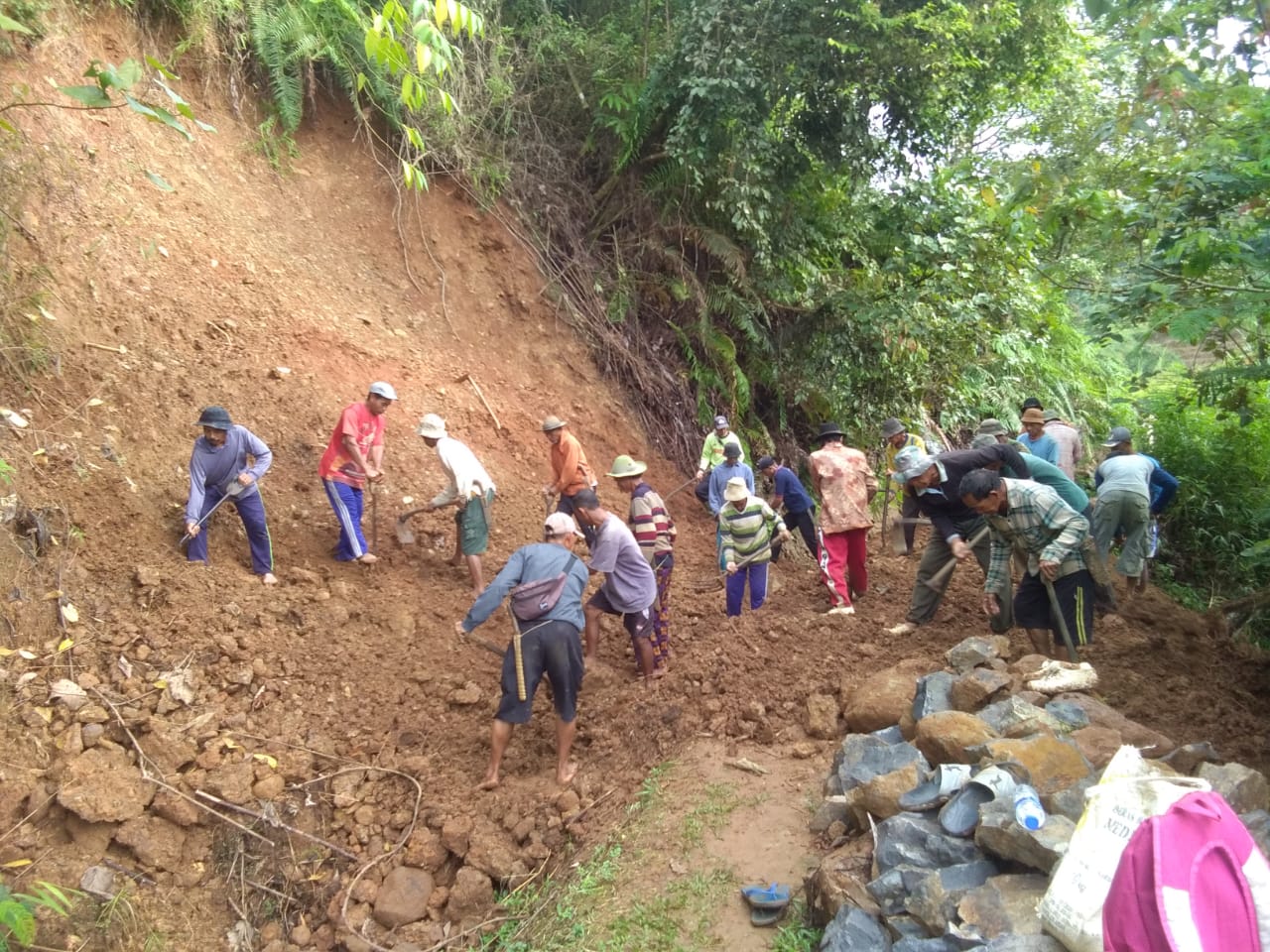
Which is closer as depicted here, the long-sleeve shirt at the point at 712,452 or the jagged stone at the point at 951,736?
the jagged stone at the point at 951,736

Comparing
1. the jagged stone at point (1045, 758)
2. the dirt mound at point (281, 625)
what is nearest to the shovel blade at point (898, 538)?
the dirt mound at point (281, 625)

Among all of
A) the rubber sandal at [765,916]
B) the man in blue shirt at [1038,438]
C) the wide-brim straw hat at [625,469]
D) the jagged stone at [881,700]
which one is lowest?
the rubber sandal at [765,916]

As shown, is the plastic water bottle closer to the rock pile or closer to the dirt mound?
the rock pile

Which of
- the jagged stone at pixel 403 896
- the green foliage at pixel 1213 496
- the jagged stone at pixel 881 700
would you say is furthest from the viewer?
the green foliage at pixel 1213 496

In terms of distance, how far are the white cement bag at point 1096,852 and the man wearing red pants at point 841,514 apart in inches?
171

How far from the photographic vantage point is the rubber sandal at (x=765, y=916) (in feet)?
13.1

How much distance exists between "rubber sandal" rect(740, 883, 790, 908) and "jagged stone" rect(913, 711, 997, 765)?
104cm

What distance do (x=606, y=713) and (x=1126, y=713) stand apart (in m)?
3.35

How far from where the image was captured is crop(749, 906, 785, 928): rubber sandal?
3.98m

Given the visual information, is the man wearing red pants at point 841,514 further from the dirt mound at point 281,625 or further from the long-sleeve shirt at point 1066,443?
the long-sleeve shirt at point 1066,443

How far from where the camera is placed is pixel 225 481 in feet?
22.1

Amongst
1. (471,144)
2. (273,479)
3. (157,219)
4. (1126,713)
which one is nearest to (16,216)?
(157,219)

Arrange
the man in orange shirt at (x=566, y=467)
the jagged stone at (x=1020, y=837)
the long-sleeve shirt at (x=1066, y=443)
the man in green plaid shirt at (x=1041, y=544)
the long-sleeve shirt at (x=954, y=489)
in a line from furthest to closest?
the long-sleeve shirt at (x=1066, y=443) → the man in orange shirt at (x=566, y=467) → the long-sleeve shirt at (x=954, y=489) → the man in green plaid shirt at (x=1041, y=544) → the jagged stone at (x=1020, y=837)

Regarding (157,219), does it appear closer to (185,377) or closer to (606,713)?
(185,377)
